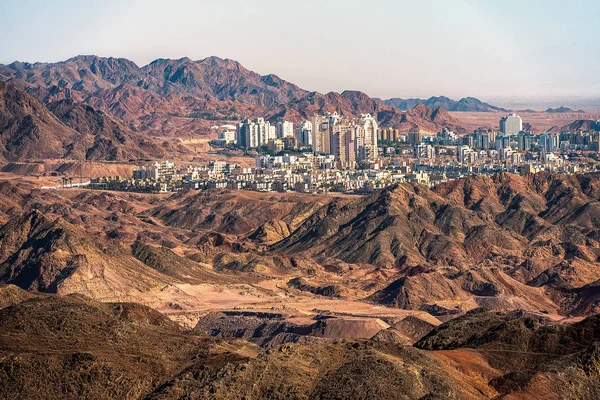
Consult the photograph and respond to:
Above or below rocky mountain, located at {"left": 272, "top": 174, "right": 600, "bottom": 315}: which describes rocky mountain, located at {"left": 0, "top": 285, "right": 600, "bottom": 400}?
above

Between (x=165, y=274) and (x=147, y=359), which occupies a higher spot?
(x=147, y=359)

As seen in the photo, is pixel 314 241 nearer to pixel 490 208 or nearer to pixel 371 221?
pixel 371 221

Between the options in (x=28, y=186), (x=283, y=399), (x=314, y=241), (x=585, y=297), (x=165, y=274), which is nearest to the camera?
(x=283, y=399)

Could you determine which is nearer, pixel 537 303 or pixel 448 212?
pixel 537 303

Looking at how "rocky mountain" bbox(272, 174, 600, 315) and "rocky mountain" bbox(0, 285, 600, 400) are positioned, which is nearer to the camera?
→ "rocky mountain" bbox(0, 285, 600, 400)

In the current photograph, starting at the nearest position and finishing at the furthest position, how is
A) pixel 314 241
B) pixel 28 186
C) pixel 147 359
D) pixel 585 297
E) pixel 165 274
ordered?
1. pixel 147 359
2. pixel 585 297
3. pixel 165 274
4. pixel 314 241
5. pixel 28 186

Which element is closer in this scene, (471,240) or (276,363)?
(276,363)

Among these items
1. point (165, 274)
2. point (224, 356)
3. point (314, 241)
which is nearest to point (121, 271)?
point (165, 274)

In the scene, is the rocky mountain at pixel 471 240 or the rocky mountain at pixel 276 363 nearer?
the rocky mountain at pixel 276 363

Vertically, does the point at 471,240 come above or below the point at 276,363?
below

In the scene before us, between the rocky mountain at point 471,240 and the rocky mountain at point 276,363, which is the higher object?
the rocky mountain at point 276,363
